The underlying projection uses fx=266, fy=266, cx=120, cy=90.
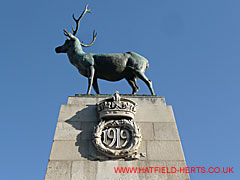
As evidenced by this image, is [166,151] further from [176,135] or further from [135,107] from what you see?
[135,107]

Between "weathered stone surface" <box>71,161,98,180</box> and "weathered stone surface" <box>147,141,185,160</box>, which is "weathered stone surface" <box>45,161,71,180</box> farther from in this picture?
"weathered stone surface" <box>147,141,185,160</box>

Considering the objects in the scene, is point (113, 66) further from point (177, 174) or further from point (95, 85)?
point (177, 174)

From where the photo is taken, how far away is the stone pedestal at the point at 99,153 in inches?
281

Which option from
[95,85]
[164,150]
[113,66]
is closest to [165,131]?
[164,150]

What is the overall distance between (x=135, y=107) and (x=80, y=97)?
1.98 m

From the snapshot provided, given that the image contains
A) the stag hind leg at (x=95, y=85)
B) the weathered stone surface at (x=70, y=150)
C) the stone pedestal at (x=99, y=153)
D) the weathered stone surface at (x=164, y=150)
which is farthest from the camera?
the stag hind leg at (x=95, y=85)

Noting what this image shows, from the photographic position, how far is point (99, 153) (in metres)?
7.43

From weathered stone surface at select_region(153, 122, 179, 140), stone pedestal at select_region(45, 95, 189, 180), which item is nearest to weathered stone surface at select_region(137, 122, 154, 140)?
stone pedestal at select_region(45, 95, 189, 180)

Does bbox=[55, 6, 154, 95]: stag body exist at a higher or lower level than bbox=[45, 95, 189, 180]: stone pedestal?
higher

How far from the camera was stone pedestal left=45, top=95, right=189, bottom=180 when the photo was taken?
713 centimetres

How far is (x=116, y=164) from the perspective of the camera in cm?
727

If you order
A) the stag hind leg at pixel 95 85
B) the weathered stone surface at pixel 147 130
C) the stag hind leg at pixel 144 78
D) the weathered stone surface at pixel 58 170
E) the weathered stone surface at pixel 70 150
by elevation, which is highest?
the stag hind leg at pixel 95 85

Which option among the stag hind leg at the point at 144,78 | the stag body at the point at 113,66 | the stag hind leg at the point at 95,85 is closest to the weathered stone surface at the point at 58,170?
the stag body at the point at 113,66

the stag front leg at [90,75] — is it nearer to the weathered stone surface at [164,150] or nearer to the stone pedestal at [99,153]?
the stone pedestal at [99,153]
